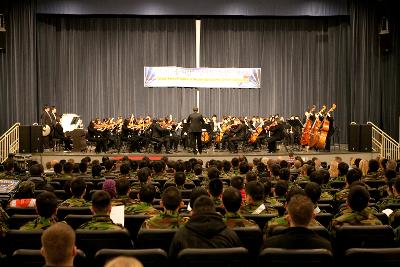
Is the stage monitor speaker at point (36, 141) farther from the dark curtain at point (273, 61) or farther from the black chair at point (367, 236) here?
the black chair at point (367, 236)

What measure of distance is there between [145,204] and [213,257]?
8.39 feet

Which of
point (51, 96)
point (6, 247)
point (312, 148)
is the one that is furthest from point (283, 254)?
point (51, 96)

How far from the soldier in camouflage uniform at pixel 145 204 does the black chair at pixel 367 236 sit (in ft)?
6.51

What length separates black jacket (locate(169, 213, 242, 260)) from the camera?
12.0ft

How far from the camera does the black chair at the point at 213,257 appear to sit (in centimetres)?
313

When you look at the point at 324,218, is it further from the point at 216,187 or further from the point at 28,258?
the point at 28,258

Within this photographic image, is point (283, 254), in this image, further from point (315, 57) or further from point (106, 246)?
point (315, 57)

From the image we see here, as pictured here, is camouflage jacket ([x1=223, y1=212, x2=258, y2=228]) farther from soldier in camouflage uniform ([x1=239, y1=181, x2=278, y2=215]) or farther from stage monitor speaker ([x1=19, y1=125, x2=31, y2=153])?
stage monitor speaker ([x1=19, y1=125, x2=31, y2=153])

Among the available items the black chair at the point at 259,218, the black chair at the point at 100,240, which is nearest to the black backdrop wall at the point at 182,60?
the black chair at the point at 259,218

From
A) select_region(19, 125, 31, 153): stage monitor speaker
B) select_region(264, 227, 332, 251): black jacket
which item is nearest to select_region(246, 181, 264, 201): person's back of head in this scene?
select_region(264, 227, 332, 251): black jacket

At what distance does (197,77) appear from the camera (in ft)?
74.6

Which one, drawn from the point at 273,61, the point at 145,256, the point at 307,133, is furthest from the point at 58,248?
the point at 273,61

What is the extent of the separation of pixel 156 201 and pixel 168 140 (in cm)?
1157

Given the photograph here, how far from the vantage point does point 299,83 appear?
25062 millimetres
